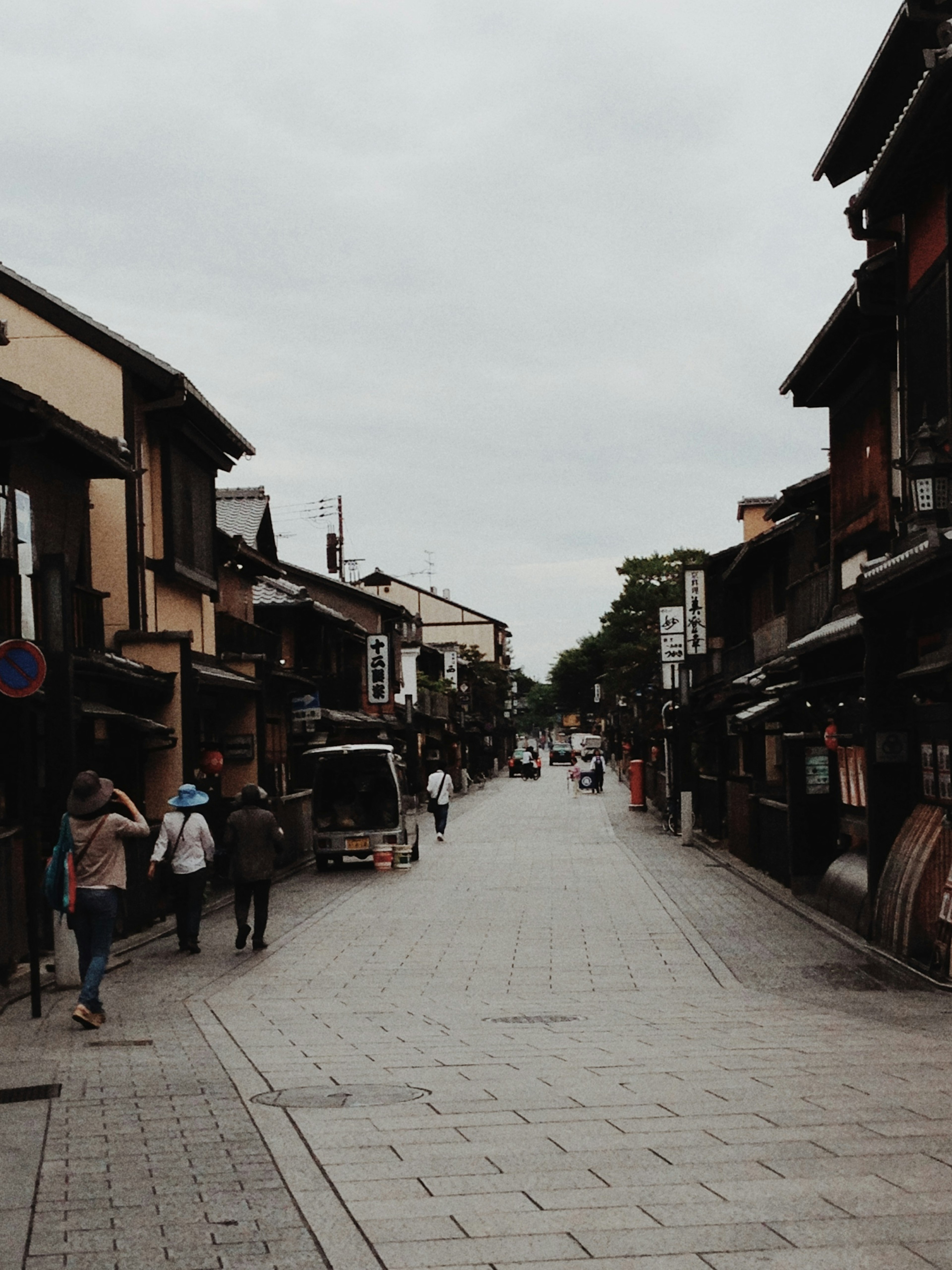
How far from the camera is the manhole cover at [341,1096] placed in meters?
8.45

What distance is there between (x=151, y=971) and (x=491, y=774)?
9364 centimetres

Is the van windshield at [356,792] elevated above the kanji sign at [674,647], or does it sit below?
below

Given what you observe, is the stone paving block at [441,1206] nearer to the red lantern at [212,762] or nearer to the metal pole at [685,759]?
the red lantern at [212,762]

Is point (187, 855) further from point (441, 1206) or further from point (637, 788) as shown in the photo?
point (637, 788)

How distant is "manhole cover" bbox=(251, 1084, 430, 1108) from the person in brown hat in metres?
3.30

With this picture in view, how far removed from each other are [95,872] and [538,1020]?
365 cm

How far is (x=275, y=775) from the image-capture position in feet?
116

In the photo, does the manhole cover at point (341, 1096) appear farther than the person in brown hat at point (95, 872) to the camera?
No

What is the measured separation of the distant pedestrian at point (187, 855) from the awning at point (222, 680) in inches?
246

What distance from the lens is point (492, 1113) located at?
26.5 ft

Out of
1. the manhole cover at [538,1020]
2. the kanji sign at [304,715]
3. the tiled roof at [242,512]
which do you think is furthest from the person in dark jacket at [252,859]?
the kanji sign at [304,715]

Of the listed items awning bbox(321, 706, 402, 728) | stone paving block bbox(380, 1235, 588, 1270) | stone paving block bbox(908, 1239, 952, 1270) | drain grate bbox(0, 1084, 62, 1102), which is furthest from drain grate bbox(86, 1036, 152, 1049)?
awning bbox(321, 706, 402, 728)

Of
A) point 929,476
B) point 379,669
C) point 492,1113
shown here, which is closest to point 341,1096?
point 492,1113

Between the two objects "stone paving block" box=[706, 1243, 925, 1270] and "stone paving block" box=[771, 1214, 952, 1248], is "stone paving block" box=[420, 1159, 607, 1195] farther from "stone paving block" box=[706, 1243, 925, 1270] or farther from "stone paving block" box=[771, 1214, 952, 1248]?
"stone paving block" box=[706, 1243, 925, 1270]
